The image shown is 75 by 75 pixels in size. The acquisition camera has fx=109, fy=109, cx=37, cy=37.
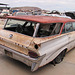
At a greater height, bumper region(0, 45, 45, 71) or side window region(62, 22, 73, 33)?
side window region(62, 22, 73, 33)

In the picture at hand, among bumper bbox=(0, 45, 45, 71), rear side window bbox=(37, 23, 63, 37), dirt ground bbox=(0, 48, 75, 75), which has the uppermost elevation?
rear side window bbox=(37, 23, 63, 37)

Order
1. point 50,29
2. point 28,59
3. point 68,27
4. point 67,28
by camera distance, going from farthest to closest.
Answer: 1. point 68,27
2. point 67,28
3. point 50,29
4. point 28,59

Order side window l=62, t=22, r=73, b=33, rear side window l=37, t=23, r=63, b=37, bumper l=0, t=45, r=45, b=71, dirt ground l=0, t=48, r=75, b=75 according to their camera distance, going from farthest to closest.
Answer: side window l=62, t=22, r=73, b=33 → rear side window l=37, t=23, r=63, b=37 → dirt ground l=0, t=48, r=75, b=75 → bumper l=0, t=45, r=45, b=71

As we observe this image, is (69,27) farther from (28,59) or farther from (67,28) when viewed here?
(28,59)

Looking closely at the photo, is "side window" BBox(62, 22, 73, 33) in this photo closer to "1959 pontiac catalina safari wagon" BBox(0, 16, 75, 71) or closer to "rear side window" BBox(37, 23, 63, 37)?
"1959 pontiac catalina safari wagon" BBox(0, 16, 75, 71)

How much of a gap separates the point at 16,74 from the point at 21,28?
1.60 m

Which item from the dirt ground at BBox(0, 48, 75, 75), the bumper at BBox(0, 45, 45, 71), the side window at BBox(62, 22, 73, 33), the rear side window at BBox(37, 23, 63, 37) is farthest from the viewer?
the side window at BBox(62, 22, 73, 33)

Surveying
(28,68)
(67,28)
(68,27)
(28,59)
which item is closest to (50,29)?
(67,28)

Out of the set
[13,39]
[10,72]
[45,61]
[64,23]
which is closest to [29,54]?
[45,61]

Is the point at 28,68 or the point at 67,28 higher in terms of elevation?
the point at 67,28

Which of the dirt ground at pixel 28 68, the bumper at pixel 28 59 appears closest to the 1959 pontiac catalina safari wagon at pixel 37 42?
the bumper at pixel 28 59

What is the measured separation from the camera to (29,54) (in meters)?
2.68

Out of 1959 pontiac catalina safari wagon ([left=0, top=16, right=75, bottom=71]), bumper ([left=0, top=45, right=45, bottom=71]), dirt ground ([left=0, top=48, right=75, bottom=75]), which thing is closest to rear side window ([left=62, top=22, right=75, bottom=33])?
1959 pontiac catalina safari wagon ([left=0, top=16, right=75, bottom=71])

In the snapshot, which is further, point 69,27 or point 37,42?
point 69,27
